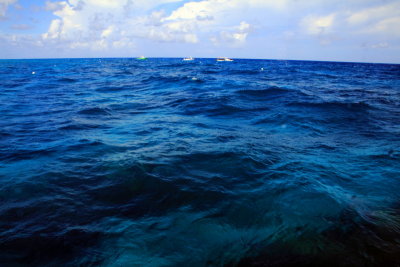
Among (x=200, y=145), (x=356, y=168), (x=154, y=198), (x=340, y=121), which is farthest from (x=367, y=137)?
(x=154, y=198)

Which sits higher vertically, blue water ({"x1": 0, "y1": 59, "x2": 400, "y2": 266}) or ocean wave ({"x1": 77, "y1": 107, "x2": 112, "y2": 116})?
ocean wave ({"x1": 77, "y1": 107, "x2": 112, "y2": 116})

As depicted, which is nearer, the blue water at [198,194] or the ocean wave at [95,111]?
the blue water at [198,194]

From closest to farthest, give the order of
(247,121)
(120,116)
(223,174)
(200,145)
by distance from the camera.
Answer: (223,174) → (200,145) → (247,121) → (120,116)

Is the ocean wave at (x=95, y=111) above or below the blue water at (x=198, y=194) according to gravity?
above

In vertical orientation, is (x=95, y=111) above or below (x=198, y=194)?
above

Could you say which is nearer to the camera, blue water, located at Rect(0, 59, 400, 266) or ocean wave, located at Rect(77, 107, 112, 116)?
blue water, located at Rect(0, 59, 400, 266)

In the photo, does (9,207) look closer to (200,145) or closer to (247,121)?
(200,145)

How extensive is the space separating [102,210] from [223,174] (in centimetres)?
319

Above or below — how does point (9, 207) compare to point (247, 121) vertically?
below

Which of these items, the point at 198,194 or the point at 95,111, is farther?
the point at 95,111

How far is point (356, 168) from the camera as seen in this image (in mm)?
6855

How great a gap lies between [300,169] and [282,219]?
242 centimetres

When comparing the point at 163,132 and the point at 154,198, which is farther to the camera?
the point at 163,132

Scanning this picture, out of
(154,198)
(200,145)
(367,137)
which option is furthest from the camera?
(367,137)
